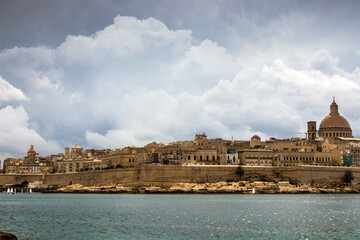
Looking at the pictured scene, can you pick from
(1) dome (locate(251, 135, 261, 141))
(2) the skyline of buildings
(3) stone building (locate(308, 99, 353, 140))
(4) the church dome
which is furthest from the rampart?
(4) the church dome

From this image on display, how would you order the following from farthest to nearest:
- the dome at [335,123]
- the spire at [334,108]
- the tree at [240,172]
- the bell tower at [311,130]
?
the spire at [334,108], the dome at [335,123], the bell tower at [311,130], the tree at [240,172]

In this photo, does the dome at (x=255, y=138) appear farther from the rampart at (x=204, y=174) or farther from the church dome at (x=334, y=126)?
the rampart at (x=204, y=174)

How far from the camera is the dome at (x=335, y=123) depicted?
334 feet

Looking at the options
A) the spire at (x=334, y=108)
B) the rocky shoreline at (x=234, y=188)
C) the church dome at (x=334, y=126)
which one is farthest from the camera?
the spire at (x=334, y=108)

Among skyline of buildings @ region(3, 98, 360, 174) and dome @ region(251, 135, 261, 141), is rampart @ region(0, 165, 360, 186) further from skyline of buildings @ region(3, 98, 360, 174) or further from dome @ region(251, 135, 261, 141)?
dome @ region(251, 135, 261, 141)

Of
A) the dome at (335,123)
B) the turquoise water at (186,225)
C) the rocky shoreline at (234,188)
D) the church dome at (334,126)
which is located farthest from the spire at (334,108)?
the turquoise water at (186,225)

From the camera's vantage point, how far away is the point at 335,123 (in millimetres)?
102000

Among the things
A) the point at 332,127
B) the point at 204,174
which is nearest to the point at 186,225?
the point at 204,174

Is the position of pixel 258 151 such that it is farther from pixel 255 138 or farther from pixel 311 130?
pixel 311 130

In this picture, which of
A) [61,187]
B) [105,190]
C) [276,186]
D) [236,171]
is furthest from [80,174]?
[276,186]

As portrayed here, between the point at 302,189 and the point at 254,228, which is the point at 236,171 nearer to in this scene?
the point at 302,189

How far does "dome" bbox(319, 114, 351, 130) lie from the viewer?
101688 millimetres

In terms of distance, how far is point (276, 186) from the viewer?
7400 centimetres

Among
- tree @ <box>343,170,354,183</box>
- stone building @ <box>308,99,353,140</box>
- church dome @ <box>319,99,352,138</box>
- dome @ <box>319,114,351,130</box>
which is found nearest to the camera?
tree @ <box>343,170,354,183</box>
